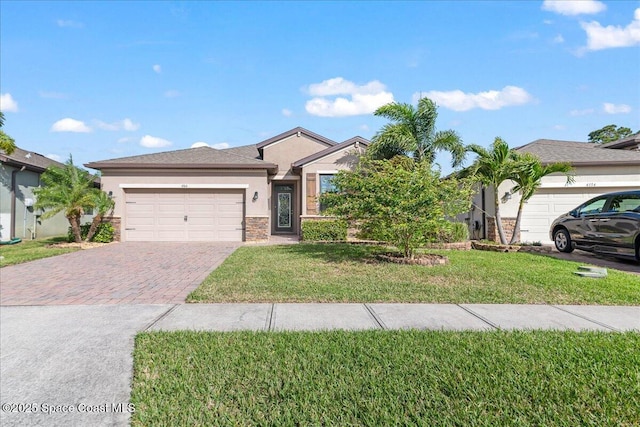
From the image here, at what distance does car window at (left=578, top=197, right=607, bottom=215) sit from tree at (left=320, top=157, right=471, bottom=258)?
4.09 m

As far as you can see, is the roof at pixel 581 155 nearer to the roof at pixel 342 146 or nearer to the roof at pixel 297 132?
the roof at pixel 342 146

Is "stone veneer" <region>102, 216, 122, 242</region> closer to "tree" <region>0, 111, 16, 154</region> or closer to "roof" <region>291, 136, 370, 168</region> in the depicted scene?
"tree" <region>0, 111, 16, 154</region>

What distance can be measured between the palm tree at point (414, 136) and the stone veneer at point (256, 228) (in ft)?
18.3

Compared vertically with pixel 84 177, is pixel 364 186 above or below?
below

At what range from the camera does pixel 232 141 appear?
75.4 feet

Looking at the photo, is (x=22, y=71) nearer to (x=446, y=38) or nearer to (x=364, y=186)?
(x=364, y=186)

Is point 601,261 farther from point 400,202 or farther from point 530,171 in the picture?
point 400,202

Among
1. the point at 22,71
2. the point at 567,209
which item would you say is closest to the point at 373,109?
the point at 567,209

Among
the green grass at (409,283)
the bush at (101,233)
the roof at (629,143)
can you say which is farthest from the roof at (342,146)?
the roof at (629,143)

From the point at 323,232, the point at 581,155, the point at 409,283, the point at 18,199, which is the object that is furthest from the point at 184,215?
the point at 581,155

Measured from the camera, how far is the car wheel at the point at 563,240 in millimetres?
10281

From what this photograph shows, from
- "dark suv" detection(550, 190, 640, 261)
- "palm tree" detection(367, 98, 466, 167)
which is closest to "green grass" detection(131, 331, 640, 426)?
"dark suv" detection(550, 190, 640, 261)

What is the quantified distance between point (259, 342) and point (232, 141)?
21458 mm

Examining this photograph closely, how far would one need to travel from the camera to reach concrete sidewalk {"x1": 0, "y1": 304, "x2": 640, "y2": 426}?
243 centimetres
